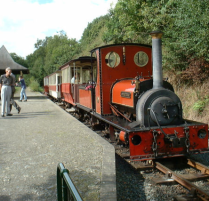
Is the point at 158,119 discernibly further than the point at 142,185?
Yes

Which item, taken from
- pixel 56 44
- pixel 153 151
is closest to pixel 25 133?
pixel 153 151

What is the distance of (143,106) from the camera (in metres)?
5.41

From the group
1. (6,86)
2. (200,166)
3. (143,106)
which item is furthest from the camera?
(6,86)

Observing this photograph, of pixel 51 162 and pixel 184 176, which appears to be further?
pixel 184 176

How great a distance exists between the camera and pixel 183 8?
378 inches

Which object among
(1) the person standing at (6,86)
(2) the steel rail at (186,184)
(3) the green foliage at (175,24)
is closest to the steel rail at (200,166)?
(2) the steel rail at (186,184)

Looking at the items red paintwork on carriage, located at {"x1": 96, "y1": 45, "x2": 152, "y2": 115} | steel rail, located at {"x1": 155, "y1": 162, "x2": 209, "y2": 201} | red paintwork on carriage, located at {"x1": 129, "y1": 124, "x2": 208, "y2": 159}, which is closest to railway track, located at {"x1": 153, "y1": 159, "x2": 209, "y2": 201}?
steel rail, located at {"x1": 155, "y1": 162, "x2": 209, "y2": 201}

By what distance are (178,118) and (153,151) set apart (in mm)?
974

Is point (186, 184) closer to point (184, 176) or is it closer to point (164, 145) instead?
point (184, 176)

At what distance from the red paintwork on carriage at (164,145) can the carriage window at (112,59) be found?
2.64 m

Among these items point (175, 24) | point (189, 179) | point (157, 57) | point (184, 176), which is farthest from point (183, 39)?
point (189, 179)

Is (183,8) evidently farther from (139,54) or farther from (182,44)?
(139,54)

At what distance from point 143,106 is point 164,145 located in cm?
87

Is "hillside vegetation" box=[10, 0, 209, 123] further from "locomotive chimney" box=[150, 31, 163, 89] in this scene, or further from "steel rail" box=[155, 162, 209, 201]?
"steel rail" box=[155, 162, 209, 201]
